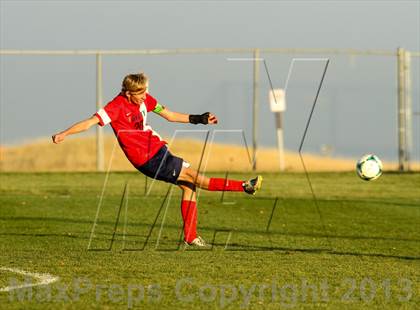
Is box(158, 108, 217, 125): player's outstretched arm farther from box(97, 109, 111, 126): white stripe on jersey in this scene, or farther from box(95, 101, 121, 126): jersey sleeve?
box(97, 109, 111, 126): white stripe on jersey

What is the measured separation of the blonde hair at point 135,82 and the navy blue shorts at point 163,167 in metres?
0.75

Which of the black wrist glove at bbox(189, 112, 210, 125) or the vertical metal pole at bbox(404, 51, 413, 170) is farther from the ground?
the black wrist glove at bbox(189, 112, 210, 125)

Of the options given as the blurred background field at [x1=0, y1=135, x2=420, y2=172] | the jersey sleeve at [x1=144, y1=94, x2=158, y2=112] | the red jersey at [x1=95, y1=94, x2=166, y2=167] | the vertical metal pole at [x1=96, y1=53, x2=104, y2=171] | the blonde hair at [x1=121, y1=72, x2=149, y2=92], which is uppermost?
the blonde hair at [x1=121, y1=72, x2=149, y2=92]

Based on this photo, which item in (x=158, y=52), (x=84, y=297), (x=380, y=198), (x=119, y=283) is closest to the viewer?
(x=84, y=297)

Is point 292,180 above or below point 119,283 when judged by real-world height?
below

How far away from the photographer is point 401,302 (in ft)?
27.7

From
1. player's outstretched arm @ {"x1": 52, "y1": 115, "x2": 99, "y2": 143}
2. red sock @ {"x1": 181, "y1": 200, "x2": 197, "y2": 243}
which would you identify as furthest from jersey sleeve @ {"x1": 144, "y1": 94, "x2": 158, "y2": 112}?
red sock @ {"x1": 181, "y1": 200, "x2": 197, "y2": 243}

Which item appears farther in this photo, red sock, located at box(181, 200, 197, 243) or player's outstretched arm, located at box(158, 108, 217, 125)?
red sock, located at box(181, 200, 197, 243)

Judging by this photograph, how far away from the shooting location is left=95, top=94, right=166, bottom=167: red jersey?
1150 centimetres

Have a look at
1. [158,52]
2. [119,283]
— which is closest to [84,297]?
[119,283]

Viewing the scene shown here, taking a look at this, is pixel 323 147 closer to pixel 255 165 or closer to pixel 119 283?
pixel 255 165

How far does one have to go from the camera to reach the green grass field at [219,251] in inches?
335

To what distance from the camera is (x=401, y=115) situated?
1087 inches

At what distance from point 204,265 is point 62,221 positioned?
590 cm
